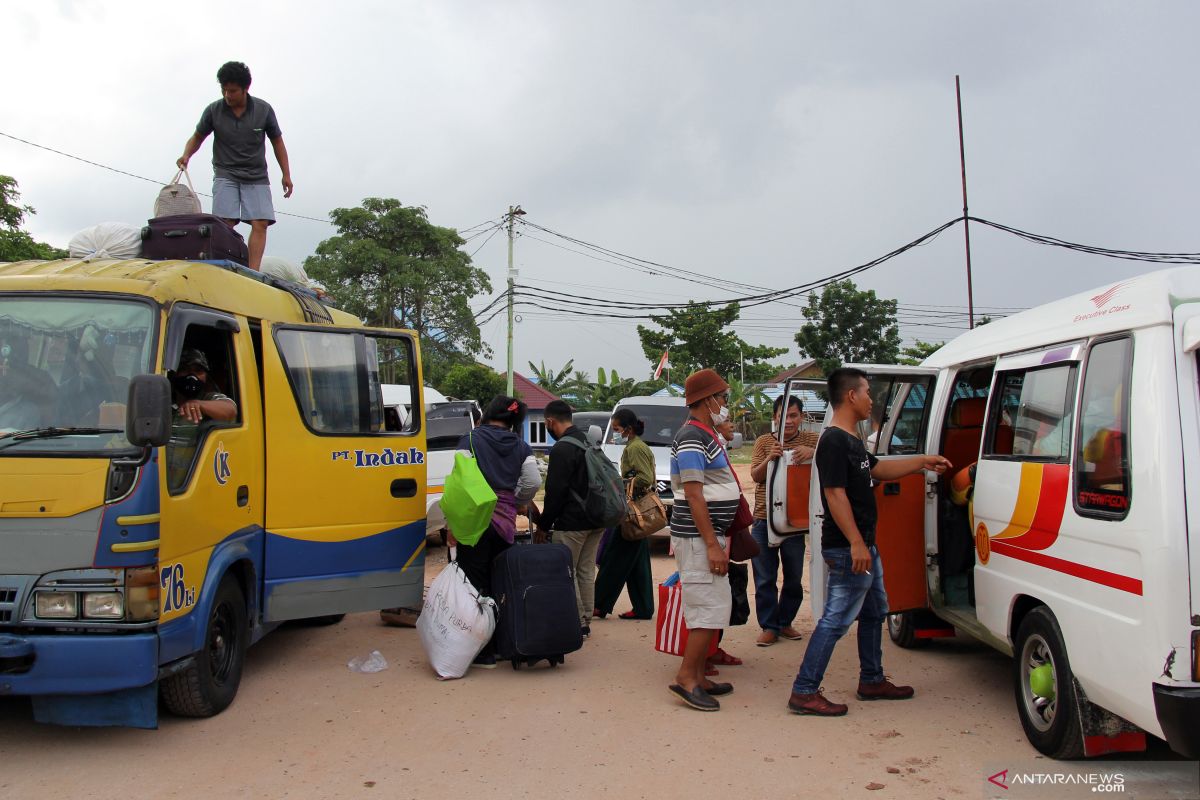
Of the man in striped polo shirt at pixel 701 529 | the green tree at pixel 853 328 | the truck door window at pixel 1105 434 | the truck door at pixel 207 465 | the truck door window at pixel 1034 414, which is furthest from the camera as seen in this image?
the green tree at pixel 853 328

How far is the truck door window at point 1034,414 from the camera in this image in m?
4.29

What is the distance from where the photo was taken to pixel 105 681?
4145 millimetres

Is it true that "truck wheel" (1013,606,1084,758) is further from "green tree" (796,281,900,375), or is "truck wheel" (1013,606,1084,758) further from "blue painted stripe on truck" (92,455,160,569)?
"green tree" (796,281,900,375)

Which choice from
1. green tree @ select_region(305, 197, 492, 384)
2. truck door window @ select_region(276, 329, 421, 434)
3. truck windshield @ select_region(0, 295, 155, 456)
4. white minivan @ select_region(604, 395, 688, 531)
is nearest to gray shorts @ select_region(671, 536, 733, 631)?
truck door window @ select_region(276, 329, 421, 434)

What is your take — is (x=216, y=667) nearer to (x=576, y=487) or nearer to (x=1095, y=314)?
(x=576, y=487)

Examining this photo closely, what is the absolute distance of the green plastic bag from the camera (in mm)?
5755

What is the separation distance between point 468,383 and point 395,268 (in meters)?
5.97

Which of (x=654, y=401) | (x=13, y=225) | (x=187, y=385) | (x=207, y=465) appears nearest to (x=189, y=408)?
(x=187, y=385)

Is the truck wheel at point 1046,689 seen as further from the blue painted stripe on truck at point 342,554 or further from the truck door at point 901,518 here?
the blue painted stripe on truck at point 342,554

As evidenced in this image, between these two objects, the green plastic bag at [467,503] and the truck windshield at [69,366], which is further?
the green plastic bag at [467,503]

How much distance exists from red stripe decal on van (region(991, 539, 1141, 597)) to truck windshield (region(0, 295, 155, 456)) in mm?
4428

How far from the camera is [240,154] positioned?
747cm

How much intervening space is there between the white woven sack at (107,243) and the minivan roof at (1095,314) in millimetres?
5500

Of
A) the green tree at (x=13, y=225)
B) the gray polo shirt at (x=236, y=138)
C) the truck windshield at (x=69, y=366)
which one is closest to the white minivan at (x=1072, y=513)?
the truck windshield at (x=69, y=366)
